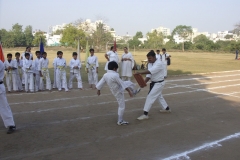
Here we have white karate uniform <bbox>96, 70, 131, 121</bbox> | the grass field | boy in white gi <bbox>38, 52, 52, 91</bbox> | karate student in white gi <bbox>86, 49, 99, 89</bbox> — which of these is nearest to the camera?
white karate uniform <bbox>96, 70, 131, 121</bbox>

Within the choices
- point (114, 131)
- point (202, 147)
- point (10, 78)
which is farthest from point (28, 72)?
point (202, 147)

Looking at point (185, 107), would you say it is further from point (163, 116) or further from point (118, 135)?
point (118, 135)

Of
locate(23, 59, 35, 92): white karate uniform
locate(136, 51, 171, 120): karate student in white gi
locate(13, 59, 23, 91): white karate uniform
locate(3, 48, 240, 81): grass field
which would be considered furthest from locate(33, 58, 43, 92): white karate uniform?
locate(136, 51, 171, 120): karate student in white gi

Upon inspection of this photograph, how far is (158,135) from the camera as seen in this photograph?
605 centimetres

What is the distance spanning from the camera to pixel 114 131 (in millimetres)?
6258

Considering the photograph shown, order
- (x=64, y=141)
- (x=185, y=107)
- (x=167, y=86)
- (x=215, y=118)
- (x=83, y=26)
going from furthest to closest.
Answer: (x=83, y=26) < (x=167, y=86) < (x=185, y=107) < (x=215, y=118) < (x=64, y=141)

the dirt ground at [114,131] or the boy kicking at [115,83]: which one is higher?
the boy kicking at [115,83]

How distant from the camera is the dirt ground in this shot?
16.4 feet

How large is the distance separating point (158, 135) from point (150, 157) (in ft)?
4.23

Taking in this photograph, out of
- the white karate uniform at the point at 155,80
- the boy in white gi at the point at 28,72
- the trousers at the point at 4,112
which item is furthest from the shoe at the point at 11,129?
the boy in white gi at the point at 28,72

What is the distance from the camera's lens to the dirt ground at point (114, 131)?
16.4ft

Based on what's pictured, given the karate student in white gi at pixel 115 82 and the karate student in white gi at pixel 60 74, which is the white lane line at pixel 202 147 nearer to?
the karate student in white gi at pixel 115 82

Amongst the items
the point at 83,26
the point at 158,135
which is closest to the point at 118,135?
the point at 158,135

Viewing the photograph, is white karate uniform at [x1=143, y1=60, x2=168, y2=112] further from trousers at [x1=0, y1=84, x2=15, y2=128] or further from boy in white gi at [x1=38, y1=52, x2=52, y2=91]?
boy in white gi at [x1=38, y1=52, x2=52, y2=91]
